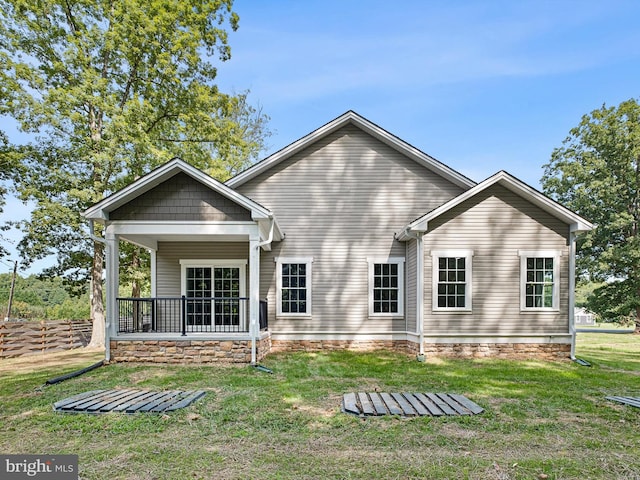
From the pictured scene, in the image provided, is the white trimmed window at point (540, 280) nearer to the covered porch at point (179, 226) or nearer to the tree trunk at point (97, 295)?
the covered porch at point (179, 226)

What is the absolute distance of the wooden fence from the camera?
1204cm

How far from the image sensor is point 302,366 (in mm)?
9219

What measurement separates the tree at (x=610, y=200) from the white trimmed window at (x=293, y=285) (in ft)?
59.7

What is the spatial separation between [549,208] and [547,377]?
14.6 feet

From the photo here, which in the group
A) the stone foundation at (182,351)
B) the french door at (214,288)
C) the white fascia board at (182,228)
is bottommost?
the stone foundation at (182,351)

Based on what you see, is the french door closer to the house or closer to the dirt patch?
the house

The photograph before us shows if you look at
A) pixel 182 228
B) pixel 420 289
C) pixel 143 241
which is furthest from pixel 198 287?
pixel 420 289

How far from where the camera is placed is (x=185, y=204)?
9.27 m

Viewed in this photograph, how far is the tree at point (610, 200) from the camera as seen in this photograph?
21.0m

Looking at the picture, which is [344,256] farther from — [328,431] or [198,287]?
[328,431]

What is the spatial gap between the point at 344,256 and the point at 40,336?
34.8 feet

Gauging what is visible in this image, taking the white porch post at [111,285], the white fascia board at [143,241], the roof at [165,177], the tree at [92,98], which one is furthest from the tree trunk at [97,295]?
the roof at [165,177]

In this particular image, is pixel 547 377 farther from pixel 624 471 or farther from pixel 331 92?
pixel 331 92

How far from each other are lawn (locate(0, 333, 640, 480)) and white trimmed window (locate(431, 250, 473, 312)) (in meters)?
2.53
